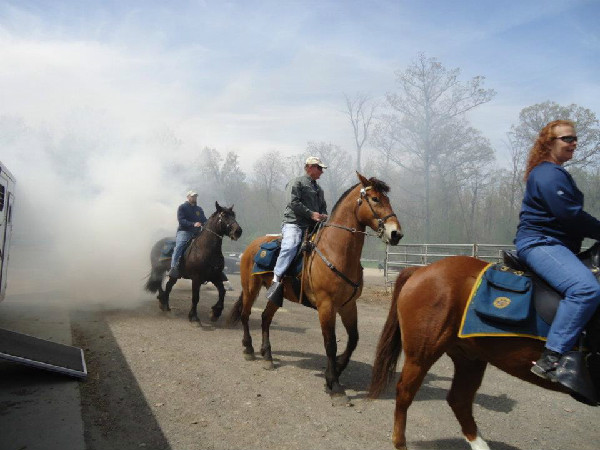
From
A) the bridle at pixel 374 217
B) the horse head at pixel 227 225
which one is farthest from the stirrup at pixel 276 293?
the horse head at pixel 227 225

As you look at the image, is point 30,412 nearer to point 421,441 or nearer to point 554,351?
point 421,441

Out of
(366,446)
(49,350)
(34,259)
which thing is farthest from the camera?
(34,259)

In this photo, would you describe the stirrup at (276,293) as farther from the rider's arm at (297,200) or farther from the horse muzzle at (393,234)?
the horse muzzle at (393,234)

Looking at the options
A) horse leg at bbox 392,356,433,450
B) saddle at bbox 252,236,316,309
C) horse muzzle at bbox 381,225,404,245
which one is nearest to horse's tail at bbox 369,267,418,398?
horse leg at bbox 392,356,433,450

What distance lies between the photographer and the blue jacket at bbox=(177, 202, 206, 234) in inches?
397

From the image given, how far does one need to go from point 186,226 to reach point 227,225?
1.52 m

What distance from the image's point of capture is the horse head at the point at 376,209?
479 centimetres

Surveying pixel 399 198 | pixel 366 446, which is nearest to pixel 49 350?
pixel 366 446

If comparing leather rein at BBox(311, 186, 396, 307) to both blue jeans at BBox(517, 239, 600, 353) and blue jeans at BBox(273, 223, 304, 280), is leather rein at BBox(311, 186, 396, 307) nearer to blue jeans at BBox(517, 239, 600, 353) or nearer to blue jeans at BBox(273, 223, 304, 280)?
blue jeans at BBox(273, 223, 304, 280)

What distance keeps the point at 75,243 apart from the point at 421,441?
21.3 m

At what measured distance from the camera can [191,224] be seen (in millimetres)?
10000

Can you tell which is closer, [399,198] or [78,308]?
[78,308]

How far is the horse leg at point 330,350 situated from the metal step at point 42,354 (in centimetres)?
304

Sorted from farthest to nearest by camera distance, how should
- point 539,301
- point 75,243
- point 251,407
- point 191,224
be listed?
point 75,243 → point 191,224 → point 251,407 → point 539,301
